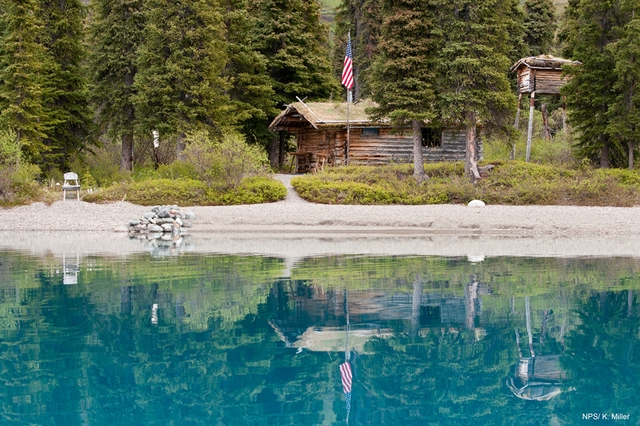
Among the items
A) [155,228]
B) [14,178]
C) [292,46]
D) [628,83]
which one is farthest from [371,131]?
[14,178]

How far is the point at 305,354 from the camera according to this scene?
7961 mm

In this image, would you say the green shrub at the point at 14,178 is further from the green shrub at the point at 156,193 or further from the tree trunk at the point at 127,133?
the tree trunk at the point at 127,133

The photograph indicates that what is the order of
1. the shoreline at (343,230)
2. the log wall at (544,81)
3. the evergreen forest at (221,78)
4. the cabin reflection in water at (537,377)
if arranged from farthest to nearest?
1. the log wall at (544,81)
2. the evergreen forest at (221,78)
3. the shoreline at (343,230)
4. the cabin reflection in water at (537,377)

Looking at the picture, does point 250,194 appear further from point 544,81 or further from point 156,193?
point 544,81

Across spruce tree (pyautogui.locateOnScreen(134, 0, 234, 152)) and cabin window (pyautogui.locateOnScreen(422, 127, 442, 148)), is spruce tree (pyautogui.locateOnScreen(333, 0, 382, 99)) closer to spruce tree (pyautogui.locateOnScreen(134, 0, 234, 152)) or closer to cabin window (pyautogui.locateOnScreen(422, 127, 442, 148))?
cabin window (pyautogui.locateOnScreen(422, 127, 442, 148))

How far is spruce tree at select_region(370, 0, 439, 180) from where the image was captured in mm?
28859

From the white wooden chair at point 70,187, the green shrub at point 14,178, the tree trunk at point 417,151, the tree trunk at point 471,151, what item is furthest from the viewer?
the tree trunk at point 417,151

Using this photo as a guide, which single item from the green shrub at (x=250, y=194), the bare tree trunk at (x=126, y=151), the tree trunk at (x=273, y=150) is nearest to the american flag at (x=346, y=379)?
the green shrub at (x=250, y=194)

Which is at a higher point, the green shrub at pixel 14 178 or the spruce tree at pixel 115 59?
the spruce tree at pixel 115 59

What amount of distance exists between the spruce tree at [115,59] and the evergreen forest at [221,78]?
66 mm

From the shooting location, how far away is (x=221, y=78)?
33.7 metres

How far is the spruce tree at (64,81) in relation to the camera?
34.1 metres

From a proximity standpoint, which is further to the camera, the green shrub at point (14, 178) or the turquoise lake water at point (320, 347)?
the green shrub at point (14, 178)

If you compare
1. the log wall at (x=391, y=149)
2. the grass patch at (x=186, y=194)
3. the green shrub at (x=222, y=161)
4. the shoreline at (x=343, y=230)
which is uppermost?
the log wall at (x=391, y=149)
